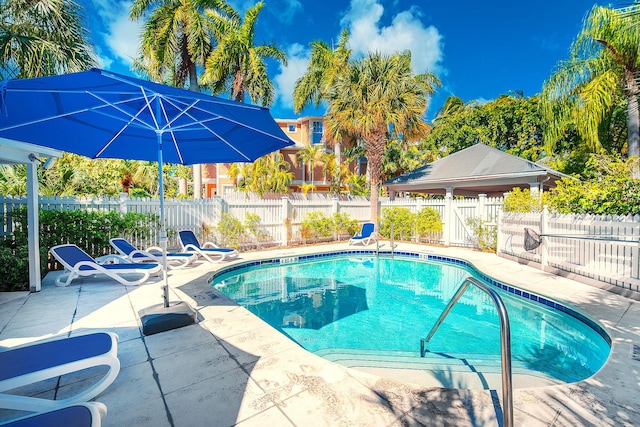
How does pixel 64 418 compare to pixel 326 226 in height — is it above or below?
below

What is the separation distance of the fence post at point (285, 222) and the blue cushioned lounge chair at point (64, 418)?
10244mm

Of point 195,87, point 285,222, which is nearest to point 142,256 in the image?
point 285,222

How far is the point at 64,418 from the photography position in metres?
1.76

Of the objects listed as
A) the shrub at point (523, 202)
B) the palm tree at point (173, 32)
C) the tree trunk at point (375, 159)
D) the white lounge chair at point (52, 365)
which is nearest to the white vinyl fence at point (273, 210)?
the tree trunk at point (375, 159)

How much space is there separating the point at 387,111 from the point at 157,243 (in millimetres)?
9955

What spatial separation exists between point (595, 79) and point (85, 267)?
16702 mm

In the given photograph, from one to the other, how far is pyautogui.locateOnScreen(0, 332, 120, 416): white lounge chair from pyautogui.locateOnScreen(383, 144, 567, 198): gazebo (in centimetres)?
1399

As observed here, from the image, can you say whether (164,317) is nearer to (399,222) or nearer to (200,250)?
(200,250)

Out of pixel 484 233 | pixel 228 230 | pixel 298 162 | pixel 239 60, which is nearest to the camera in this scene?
pixel 228 230

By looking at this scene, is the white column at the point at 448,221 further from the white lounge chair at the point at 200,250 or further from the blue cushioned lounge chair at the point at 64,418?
the blue cushioned lounge chair at the point at 64,418

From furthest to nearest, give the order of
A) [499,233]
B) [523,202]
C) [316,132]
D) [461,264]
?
[316,132] → [499,233] → [461,264] → [523,202]

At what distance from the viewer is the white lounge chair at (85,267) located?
590cm

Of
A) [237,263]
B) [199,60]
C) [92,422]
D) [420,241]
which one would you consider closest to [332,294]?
[237,263]

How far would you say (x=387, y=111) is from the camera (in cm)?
1275
